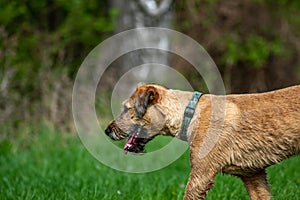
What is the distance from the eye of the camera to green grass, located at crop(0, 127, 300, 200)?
21.0 feet

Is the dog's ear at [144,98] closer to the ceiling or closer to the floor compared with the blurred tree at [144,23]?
closer to the floor

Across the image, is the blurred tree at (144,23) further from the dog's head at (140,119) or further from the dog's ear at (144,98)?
the dog's ear at (144,98)

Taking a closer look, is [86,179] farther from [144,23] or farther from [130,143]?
[144,23]

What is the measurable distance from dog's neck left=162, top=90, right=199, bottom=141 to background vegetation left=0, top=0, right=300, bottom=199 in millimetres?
1012

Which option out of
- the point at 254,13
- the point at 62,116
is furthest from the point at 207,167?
the point at 254,13

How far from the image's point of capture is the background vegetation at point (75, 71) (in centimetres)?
700

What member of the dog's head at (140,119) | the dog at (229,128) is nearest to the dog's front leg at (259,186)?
the dog at (229,128)

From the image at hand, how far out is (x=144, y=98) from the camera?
18.0 ft

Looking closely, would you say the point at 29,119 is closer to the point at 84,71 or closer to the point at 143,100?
the point at 84,71

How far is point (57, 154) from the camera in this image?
9531mm

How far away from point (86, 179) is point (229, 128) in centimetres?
269

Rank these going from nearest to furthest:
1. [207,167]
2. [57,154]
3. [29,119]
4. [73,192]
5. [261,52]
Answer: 1. [207,167]
2. [73,192]
3. [57,154]
4. [29,119]
5. [261,52]

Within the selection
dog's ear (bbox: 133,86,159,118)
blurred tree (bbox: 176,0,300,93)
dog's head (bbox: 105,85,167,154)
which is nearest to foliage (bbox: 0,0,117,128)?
blurred tree (bbox: 176,0,300,93)

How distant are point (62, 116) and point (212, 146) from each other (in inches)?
277
